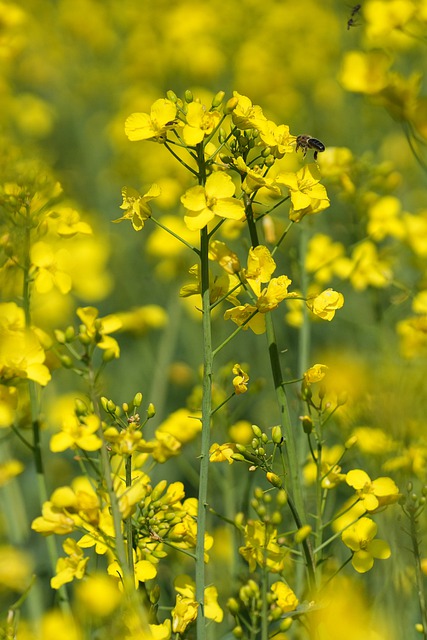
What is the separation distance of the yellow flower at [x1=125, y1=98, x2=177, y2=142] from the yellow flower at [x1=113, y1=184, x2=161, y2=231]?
86 mm

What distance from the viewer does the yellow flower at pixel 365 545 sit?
5.25 ft

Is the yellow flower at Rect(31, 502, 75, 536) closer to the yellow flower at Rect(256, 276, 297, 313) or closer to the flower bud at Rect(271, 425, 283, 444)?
the flower bud at Rect(271, 425, 283, 444)

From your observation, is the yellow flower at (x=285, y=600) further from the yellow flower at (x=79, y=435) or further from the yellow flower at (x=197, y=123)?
the yellow flower at (x=197, y=123)

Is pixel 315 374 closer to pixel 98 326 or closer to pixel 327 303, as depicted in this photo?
pixel 327 303

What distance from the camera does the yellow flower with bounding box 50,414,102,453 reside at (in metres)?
1.40

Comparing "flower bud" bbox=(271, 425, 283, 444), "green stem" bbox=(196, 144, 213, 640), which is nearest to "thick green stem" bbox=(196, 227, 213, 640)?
"green stem" bbox=(196, 144, 213, 640)

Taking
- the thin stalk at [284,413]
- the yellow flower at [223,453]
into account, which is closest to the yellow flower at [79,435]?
the yellow flower at [223,453]

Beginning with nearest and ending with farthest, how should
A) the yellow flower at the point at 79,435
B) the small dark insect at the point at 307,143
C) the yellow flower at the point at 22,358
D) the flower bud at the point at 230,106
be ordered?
1. the yellow flower at the point at 79,435
2. the flower bud at the point at 230,106
3. the yellow flower at the point at 22,358
4. the small dark insect at the point at 307,143

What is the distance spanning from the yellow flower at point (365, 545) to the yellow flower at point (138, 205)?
0.66 m

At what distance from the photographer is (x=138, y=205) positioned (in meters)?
1.58

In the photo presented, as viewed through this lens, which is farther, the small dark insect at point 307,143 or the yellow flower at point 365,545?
the small dark insect at point 307,143

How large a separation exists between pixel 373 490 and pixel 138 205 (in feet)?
2.12

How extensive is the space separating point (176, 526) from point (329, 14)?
672cm

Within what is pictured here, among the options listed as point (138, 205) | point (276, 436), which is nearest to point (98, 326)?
point (138, 205)
